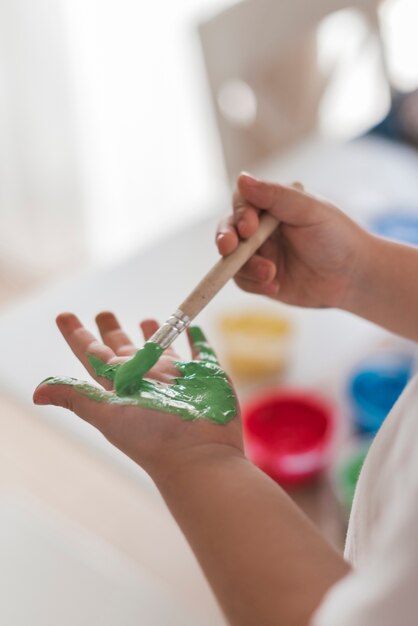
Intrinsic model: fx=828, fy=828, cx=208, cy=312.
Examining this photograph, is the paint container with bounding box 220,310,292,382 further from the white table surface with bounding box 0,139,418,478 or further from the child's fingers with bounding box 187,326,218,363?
the child's fingers with bounding box 187,326,218,363

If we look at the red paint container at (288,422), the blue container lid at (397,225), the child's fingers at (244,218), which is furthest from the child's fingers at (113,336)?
the blue container lid at (397,225)

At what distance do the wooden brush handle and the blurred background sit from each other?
0.27ft

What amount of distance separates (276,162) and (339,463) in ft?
2.13

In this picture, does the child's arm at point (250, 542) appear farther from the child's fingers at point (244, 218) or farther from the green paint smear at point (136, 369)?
the child's fingers at point (244, 218)

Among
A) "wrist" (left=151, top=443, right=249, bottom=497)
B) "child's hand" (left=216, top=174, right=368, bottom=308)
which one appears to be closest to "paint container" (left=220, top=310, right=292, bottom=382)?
"child's hand" (left=216, top=174, right=368, bottom=308)

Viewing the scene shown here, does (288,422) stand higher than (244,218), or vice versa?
(244,218)

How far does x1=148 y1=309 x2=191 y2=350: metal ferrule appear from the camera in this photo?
1.68ft

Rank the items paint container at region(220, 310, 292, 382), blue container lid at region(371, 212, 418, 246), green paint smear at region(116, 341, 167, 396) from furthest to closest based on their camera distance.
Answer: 1. blue container lid at region(371, 212, 418, 246)
2. paint container at region(220, 310, 292, 382)
3. green paint smear at region(116, 341, 167, 396)

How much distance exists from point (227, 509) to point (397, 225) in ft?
2.72

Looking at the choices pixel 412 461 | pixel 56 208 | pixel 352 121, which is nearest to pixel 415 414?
pixel 412 461

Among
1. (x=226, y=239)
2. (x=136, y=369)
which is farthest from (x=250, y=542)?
(x=226, y=239)

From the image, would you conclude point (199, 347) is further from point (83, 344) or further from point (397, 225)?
point (397, 225)

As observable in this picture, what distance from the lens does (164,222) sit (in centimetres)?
213

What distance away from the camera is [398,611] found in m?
0.40
